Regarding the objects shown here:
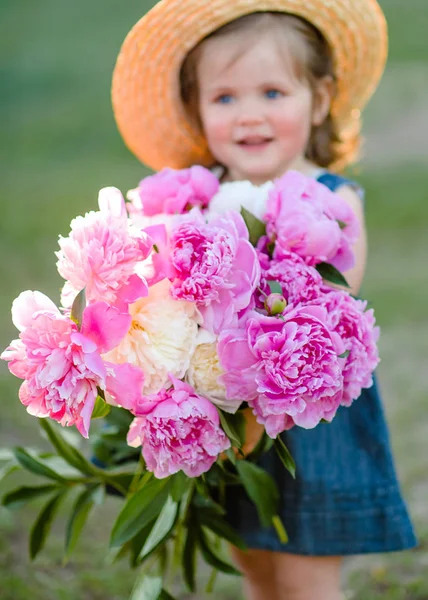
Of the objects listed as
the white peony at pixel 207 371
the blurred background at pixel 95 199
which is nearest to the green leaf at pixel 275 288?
the white peony at pixel 207 371

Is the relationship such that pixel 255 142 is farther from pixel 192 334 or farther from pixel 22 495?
pixel 22 495

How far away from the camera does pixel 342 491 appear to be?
1916 mm

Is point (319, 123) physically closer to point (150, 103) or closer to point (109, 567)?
point (150, 103)

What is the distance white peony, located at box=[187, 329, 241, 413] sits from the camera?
4.70 ft

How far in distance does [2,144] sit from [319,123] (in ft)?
26.3

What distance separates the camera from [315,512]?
6.27 feet

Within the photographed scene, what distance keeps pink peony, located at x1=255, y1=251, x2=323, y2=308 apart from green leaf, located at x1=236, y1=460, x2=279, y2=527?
→ 0.40 m

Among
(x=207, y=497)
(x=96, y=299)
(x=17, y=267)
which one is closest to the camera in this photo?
(x=96, y=299)

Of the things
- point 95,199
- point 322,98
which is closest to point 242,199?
point 322,98

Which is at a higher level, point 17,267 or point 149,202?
point 149,202

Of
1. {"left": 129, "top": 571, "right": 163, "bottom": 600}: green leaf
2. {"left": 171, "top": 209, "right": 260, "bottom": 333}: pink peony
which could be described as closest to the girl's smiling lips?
{"left": 171, "top": 209, "right": 260, "bottom": 333}: pink peony

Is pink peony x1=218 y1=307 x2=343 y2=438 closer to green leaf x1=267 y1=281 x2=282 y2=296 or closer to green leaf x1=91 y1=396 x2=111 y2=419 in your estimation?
green leaf x1=267 y1=281 x2=282 y2=296

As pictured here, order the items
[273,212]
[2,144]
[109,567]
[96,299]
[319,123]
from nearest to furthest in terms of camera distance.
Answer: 1. [96,299]
2. [273,212]
3. [319,123]
4. [109,567]
5. [2,144]

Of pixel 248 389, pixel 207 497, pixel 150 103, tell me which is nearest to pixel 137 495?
pixel 207 497
